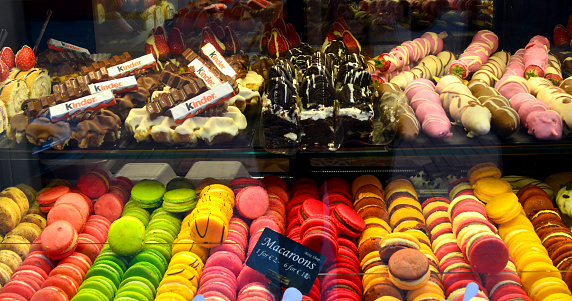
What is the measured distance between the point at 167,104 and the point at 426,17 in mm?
1484

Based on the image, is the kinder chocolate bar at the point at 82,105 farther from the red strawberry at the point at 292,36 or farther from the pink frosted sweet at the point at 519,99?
the pink frosted sweet at the point at 519,99

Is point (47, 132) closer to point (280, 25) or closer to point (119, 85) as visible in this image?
point (119, 85)

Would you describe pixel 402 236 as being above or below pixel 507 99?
below

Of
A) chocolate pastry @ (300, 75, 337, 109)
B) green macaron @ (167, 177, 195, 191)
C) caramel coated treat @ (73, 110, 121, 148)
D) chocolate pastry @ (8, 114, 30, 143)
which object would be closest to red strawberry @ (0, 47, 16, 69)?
chocolate pastry @ (8, 114, 30, 143)

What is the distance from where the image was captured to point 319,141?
193 cm

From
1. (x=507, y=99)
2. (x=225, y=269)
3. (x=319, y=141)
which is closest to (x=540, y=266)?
(x=507, y=99)

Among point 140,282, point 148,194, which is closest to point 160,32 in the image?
point 148,194

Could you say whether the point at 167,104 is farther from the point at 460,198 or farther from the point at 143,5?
the point at 460,198

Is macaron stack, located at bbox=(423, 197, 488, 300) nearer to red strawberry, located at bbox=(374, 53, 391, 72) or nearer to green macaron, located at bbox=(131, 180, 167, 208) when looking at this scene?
red strawberry, located at bbox=(374, 53, 391, 72)

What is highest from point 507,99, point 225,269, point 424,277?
point 507,99

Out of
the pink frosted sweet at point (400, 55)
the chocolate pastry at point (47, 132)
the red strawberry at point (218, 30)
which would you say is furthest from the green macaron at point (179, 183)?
the pink frosted sweet at point (400, 55)

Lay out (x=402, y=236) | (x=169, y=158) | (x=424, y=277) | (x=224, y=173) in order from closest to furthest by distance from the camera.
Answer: (x=424, y=277) → (x=402, y=236) → (x=169, y=158) → (x=224, y=173)

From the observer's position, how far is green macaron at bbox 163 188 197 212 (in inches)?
83.0

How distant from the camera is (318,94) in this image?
6.42 ft
